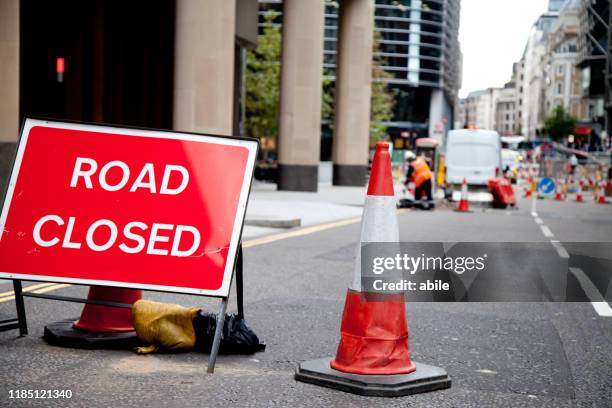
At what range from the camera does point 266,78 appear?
52.9 metres

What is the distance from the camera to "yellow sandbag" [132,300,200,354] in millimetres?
5906

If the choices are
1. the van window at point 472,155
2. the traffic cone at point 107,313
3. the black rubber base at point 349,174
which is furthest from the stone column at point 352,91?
the traffic cone at point 107,313

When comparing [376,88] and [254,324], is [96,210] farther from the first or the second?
[376,88]

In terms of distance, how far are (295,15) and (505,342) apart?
27.8 m

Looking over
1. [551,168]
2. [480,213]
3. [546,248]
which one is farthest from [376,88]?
[546,248]

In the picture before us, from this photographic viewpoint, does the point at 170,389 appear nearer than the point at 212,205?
Yes

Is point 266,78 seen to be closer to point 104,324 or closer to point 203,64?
point 203,64

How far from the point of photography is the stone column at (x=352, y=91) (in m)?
39.3

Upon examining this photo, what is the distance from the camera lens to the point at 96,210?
6.02 metres

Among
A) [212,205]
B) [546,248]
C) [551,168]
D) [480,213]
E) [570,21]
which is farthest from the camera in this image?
[570,21]

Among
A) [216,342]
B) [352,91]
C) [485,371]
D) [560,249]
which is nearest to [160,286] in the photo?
[216,342]

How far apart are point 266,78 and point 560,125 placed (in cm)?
6728

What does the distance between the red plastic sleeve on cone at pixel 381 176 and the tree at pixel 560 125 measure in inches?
4317

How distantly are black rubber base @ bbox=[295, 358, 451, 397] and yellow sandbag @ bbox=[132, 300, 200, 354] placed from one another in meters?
0.90
